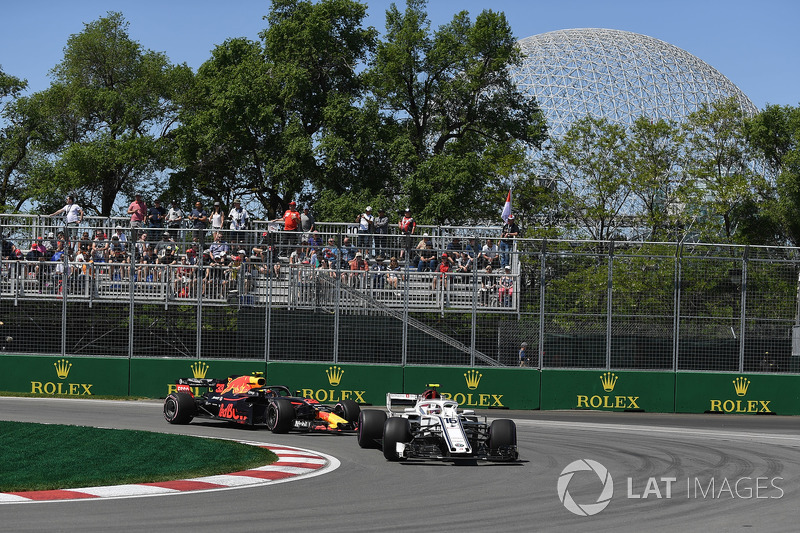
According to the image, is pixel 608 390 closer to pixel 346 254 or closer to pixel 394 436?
pixel 346 254

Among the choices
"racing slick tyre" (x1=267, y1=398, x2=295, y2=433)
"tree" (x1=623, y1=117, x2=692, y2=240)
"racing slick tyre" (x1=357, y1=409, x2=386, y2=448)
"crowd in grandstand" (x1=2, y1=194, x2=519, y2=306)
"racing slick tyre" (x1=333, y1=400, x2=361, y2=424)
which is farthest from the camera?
"tree" (x1=623, y1=117, x2=692, y2=240)

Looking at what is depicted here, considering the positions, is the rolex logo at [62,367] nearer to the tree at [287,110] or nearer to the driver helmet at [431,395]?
the driver helmet at [431,395]

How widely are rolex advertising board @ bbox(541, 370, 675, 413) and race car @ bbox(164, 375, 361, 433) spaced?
8.13 metres

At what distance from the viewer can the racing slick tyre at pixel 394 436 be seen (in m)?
14.1

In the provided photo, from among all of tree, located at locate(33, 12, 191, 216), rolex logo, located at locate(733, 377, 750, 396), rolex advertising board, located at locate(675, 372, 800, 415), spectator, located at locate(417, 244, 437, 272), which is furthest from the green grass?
tree, located at locate(33, 12, 191, 216)

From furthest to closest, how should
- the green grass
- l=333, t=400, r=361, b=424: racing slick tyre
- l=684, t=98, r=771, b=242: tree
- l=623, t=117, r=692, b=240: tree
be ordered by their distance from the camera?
1. l=684, t=98, r=771, b=242: tree
2. l=623, t=117, r=692, b=240: tree
3. l=333, t=400, r=361, b=424: racing slick tyre
4. the green grass

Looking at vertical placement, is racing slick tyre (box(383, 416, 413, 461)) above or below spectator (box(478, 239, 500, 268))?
below

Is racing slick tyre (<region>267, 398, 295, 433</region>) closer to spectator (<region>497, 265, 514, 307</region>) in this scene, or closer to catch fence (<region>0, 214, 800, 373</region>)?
catch fence (<region>0, 214, 800, 373</region>)

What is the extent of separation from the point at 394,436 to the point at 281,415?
3.94 m

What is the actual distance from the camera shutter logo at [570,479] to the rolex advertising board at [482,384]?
1006 centimetres

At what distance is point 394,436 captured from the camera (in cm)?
1407

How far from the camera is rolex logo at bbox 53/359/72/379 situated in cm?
2520

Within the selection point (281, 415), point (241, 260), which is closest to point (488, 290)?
point (241, 260)

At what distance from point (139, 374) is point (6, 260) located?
4.28m
